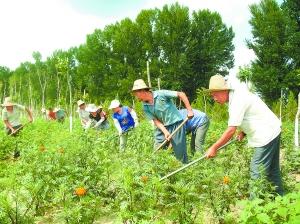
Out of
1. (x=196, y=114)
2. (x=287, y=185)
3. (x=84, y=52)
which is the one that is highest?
(x=84, y=52)

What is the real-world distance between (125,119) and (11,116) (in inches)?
136

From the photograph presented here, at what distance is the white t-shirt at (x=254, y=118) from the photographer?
4.38 m

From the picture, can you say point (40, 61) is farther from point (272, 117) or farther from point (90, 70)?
point (272, 117)

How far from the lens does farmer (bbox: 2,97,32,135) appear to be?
10773 millimetres

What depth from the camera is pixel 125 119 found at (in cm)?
916

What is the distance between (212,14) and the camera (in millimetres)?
40938

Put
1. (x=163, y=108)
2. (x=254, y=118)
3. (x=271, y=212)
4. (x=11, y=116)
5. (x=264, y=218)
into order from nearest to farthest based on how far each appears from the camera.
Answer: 1. (x=264, y=218)
2. (x=271, y=212)
3. (x=254, y=118)
4. (x=163, y=108)
5. (x=11, y=116)

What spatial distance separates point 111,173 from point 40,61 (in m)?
62.1

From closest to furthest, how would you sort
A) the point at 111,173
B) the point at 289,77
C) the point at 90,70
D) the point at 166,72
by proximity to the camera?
the point at 111,173
the point at 289,77
the point at 166,72
the point at 90,70

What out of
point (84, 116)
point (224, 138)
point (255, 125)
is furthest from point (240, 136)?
point (84, 116)

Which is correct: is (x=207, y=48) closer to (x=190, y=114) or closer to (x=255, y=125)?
(x=190, y=114)

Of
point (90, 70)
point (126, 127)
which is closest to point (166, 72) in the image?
point (90, 70)

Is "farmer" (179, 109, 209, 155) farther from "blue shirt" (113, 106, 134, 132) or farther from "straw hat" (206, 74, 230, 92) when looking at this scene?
"straw hat" (206, 74, 230, 92)

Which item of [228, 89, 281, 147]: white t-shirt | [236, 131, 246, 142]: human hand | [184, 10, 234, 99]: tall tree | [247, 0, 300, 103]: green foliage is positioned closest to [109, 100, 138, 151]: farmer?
[236, 131, 246, 142]: human hand
